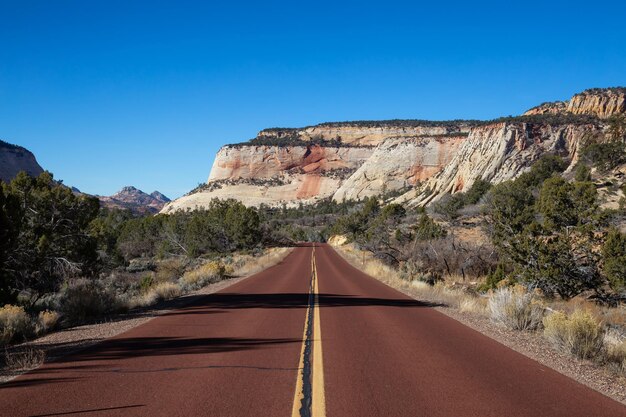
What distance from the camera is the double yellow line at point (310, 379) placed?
4.68m

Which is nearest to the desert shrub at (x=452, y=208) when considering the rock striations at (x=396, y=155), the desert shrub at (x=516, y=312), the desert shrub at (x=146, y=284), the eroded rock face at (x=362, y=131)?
the rock striations at (x=396, y=155)

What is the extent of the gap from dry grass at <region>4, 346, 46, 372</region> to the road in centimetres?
22

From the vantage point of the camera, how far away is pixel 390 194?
324ft

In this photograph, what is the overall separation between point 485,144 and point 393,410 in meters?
71.5

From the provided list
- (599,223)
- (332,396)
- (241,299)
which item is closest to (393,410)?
(332,396)

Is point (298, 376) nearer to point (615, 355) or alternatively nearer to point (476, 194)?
point (615, 355)

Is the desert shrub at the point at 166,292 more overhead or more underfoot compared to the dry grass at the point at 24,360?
more underfoot

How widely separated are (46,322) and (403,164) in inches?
4040

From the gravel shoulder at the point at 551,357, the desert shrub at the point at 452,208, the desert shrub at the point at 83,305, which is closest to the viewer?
the gravel shoulder at the point at 551,357

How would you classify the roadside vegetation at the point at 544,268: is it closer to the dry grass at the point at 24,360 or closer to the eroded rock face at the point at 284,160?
the dry grass at the point at 24,360

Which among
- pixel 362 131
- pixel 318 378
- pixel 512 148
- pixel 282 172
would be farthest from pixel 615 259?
pixel 362 131

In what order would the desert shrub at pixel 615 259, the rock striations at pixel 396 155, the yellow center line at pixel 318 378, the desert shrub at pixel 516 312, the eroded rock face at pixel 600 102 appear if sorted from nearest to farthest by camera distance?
1. the yellow center line at pixel 318 378
2. the desert shrub at pixel 516 312
3. the desert shrub at pixel 615 259
4. the rock striations at pixel 396 155
5. the eroded rock face at pixel 600 102

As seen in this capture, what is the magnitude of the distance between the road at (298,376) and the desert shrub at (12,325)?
6.13 feet

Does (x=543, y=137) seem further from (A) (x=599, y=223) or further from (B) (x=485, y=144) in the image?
(A) (x=599, y=223)
